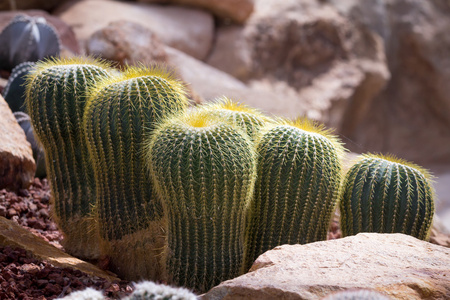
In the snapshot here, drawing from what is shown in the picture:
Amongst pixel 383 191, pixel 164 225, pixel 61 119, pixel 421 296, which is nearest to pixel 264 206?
pixel 164 225

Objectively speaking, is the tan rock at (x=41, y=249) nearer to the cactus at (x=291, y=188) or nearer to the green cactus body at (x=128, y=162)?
the green cactus body at (x=128, y=162)

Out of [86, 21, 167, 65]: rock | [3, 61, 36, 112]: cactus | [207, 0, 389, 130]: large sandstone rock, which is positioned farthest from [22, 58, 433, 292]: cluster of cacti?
[207, 0, 389, 130]: large sandstone rock

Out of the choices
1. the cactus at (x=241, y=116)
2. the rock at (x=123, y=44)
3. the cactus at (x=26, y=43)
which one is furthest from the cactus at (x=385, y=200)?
the cactus at (x=26, y=43)

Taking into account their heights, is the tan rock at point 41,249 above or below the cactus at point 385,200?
below

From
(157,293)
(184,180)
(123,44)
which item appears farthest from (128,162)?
(123,44)

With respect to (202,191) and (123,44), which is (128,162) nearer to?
(202,191)

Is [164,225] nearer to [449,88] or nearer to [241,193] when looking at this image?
[241,193]
